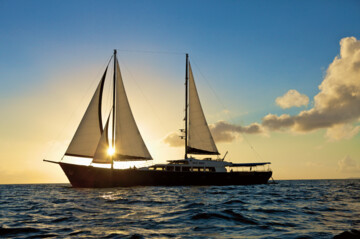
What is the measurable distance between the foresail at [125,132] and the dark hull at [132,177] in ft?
6.64

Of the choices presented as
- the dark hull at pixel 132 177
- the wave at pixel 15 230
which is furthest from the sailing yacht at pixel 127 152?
the wave at pixel 15 230

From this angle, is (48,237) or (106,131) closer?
(48,237)

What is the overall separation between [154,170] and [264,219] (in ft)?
87.5

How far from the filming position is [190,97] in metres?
42.9

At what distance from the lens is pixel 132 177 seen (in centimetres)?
3606

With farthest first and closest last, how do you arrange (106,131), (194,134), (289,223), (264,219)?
(194,134), (106,131), (264,219), (289,223)

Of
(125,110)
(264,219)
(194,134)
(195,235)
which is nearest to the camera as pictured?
(195,235)

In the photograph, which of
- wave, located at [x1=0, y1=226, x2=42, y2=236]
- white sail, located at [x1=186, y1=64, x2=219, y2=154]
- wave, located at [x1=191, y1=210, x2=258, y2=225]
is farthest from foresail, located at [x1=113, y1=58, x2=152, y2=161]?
wave, located at [x1=0, y1=226, x2=42, y2=236]

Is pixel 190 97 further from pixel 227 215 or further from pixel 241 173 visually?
pixel 227 215

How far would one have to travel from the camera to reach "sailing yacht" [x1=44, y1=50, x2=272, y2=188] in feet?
112

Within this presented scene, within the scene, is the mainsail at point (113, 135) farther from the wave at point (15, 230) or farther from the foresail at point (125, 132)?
the wave at point (15, 230)

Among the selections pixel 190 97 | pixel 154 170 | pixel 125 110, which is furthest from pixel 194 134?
pixel 125 110

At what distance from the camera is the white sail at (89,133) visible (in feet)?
110

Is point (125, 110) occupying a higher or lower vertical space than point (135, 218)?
higher
